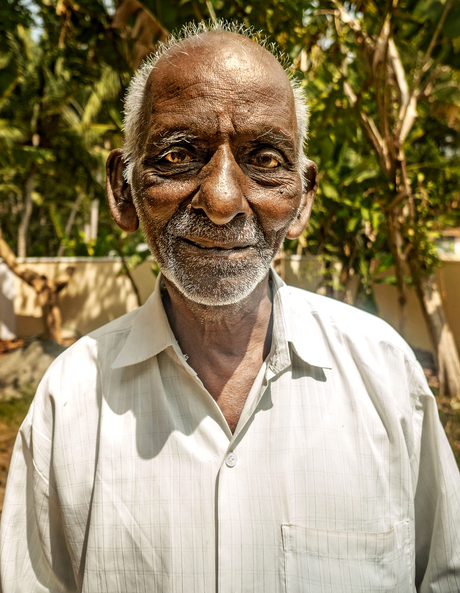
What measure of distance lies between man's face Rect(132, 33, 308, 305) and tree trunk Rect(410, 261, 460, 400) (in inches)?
167

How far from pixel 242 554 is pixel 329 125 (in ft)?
11.5

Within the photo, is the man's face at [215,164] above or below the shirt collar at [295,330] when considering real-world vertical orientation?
above

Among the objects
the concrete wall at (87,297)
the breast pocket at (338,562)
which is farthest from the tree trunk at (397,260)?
the breast pocket at (338,562)

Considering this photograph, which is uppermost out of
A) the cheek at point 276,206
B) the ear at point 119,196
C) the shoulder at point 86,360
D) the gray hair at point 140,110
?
the gray hair at point 140,110

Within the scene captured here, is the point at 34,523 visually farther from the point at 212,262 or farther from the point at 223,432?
the point at 212,262

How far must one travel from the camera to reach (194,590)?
112 cm

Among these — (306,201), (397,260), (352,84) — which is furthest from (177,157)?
(352,84)

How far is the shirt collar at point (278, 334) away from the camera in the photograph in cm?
132

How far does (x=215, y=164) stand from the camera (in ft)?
3.87

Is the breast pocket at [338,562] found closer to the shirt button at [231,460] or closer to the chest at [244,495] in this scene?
the chest at [244,495]

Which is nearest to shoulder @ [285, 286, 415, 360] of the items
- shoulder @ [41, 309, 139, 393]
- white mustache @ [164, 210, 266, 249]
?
white mustache @ [164, 210, 266, 249]

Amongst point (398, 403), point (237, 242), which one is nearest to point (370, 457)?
point (398, 403)

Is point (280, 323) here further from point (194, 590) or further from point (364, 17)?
point (364, 17)

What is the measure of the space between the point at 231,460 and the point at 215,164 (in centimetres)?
79
